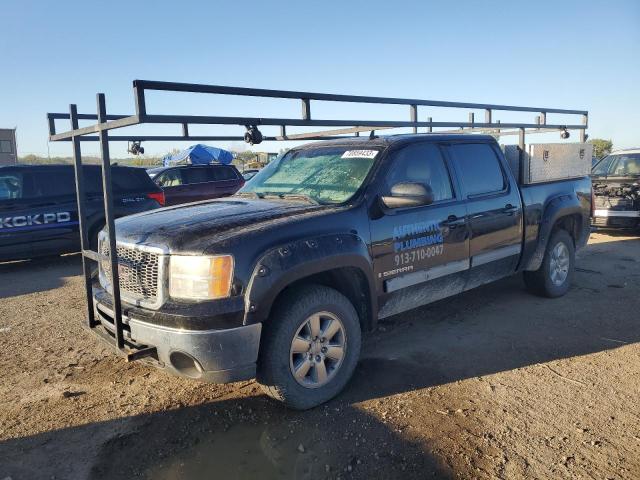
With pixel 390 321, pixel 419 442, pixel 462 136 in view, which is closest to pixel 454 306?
pixel 390 321

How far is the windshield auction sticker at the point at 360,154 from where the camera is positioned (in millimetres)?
Answer: 4121

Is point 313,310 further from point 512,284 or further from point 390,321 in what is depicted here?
point 512,284

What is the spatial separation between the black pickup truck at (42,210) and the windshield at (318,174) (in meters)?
4.83

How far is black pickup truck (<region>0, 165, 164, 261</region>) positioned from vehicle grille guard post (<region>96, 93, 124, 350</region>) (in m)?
5.52

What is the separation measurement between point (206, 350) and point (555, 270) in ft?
15.0

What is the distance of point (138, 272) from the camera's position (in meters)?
3.24

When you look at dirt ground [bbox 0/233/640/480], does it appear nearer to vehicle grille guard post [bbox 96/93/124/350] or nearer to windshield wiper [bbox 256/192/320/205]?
vehicle grille guard post [bbox 96/93/124/350]

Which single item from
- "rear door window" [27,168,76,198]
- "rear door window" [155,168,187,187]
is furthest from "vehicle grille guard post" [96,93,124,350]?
"rear door window" [155,168,187,187]

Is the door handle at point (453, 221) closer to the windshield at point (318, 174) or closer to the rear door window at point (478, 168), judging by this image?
the rear door window at point (478, 168)

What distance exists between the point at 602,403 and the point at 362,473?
1.87 metres

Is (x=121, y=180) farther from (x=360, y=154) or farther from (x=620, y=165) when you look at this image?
(x=620, y=165)

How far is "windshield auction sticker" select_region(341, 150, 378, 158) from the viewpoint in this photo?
4.12 metres

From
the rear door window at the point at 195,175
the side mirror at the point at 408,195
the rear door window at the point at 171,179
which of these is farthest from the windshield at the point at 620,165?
the rear door window at the point at 171,179

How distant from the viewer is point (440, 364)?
4062 millimetres
